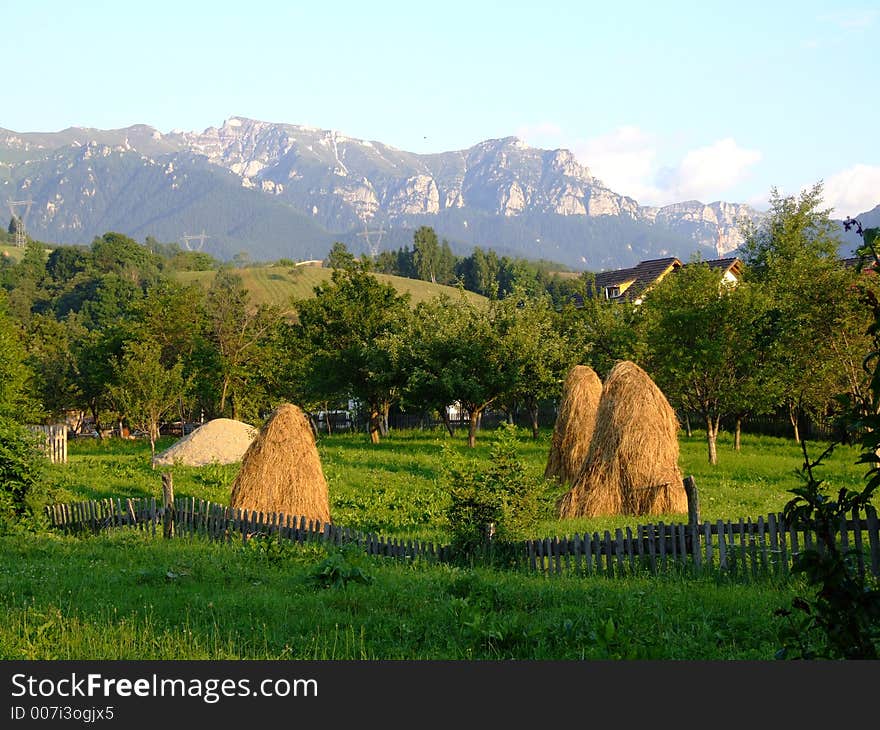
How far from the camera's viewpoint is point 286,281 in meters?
157

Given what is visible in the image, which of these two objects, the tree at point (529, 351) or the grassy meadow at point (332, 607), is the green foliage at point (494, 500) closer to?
the grassy meadow at point (332, 607)

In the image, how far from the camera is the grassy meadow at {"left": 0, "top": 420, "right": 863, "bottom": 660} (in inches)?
259

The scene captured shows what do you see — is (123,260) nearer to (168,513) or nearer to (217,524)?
(168,513)

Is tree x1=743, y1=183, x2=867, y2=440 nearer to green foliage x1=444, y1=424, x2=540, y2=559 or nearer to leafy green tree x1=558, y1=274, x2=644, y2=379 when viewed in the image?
leafy green tree x1=558, y1=274, x2=644, y2=379

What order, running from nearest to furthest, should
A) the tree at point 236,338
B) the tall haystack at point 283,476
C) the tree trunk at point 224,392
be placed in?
the tall haystack at point 283,476
the tree trunk at point 224,392
the tree at point 236,338

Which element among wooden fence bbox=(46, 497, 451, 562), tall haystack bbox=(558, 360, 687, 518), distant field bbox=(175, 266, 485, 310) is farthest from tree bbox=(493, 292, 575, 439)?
distant field bbox=(175, 266, 485, 310)

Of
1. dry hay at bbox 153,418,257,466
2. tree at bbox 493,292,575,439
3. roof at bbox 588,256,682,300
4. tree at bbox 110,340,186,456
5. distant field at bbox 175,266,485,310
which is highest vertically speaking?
distant field at bbox 175,266,485,310

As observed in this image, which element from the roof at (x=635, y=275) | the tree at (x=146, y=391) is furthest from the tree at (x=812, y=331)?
the roof at (x=635, y=275)

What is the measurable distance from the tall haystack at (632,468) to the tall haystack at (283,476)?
5287mm

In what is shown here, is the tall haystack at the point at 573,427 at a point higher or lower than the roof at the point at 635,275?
lower

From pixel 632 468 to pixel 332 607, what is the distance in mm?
10400

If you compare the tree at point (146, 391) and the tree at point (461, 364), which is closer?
the tree at point (461, 364)

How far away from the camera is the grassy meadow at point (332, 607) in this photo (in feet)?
21.6

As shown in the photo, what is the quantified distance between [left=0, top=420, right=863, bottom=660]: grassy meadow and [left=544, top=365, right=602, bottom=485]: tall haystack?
7437 mm
